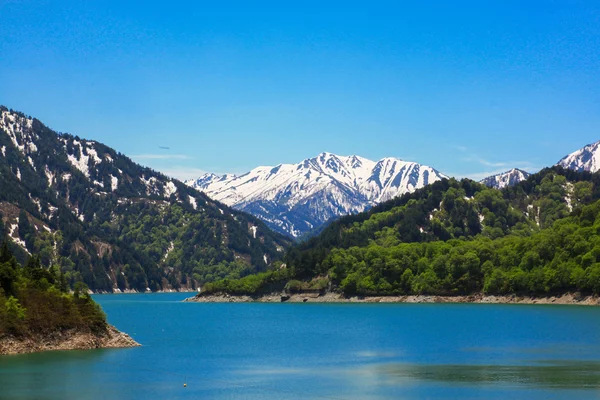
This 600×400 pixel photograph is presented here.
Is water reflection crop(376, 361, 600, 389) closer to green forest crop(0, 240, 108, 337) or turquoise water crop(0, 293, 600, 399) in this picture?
turquoise water crop(0, 293, 600, 399)

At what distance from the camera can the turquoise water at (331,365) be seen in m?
67.8

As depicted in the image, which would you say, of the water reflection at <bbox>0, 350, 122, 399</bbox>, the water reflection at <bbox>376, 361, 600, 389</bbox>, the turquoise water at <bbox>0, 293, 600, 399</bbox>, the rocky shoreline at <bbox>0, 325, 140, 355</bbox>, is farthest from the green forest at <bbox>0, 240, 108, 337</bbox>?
the water reflection at <bbox>376, 361, 600, 389</bbox>

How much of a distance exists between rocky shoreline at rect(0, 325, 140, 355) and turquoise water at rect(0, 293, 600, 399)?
1.38 metres

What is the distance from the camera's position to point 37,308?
289 feet

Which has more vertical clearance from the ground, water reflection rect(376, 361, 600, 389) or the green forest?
the green forest

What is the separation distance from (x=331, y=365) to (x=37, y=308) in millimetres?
29337

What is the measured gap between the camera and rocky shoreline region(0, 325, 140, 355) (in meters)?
85.3

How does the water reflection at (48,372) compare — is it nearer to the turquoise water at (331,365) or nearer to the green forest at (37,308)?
the turquoise water at (331,365)

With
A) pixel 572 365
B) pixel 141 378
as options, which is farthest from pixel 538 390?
pixel 141 378

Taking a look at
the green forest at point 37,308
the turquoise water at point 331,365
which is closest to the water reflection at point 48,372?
the turquoise water at point 331,365

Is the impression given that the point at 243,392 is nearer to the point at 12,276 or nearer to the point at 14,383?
the point at 14,383

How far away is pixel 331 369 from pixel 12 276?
33371 millimetres

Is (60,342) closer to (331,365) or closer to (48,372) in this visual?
(48,372)

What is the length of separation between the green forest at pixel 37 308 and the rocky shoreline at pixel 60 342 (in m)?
0.51
